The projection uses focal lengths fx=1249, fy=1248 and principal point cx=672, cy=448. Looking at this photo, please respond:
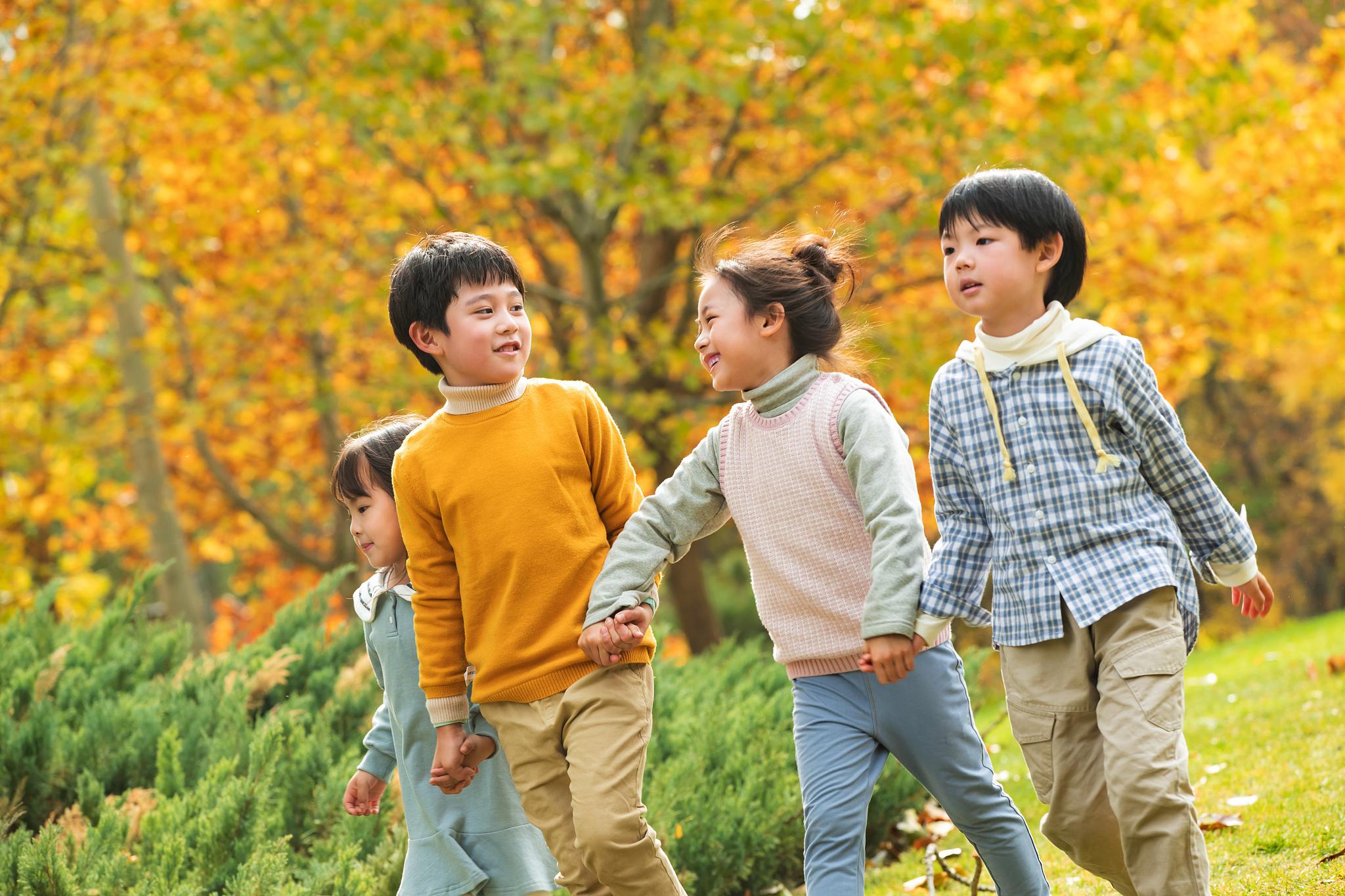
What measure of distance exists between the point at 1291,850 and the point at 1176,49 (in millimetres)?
8643

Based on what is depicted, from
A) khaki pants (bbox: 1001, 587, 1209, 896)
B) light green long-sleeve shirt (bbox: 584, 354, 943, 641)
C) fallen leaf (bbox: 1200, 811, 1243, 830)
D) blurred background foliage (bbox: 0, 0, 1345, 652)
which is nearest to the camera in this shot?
khaki pants (bbox: 1001, 587, 1209, 896)

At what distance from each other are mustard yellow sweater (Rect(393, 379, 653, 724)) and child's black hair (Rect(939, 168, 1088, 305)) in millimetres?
926

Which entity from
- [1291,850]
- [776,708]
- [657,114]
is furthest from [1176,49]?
[1291,850]

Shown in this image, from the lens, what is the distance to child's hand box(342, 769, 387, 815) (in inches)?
123

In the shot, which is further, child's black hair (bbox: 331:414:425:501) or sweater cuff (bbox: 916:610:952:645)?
child's black hair (bbox: 331:414:425:501)

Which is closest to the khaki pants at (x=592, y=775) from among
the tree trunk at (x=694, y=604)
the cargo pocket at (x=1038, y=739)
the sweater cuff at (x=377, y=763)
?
the sweater cuff at (x=377, y=763)

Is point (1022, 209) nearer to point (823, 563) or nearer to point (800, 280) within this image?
point (800, 280)

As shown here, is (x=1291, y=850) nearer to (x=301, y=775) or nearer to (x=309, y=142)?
(x=301, y=775)

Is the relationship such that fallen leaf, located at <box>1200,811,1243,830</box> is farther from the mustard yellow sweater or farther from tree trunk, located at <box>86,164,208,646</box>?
tree trunk, located at <box>86,164,208,646</box>

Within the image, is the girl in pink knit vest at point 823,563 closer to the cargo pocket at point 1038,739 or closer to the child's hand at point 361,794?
the cargo pocket at point 1038,739

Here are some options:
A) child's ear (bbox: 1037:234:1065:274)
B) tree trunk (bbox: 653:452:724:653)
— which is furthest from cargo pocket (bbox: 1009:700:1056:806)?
tree trunk (bbox: 653:452:724:653)

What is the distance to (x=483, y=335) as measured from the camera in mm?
2762

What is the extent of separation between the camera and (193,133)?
11.7 metres

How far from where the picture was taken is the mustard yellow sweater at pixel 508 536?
272cm
